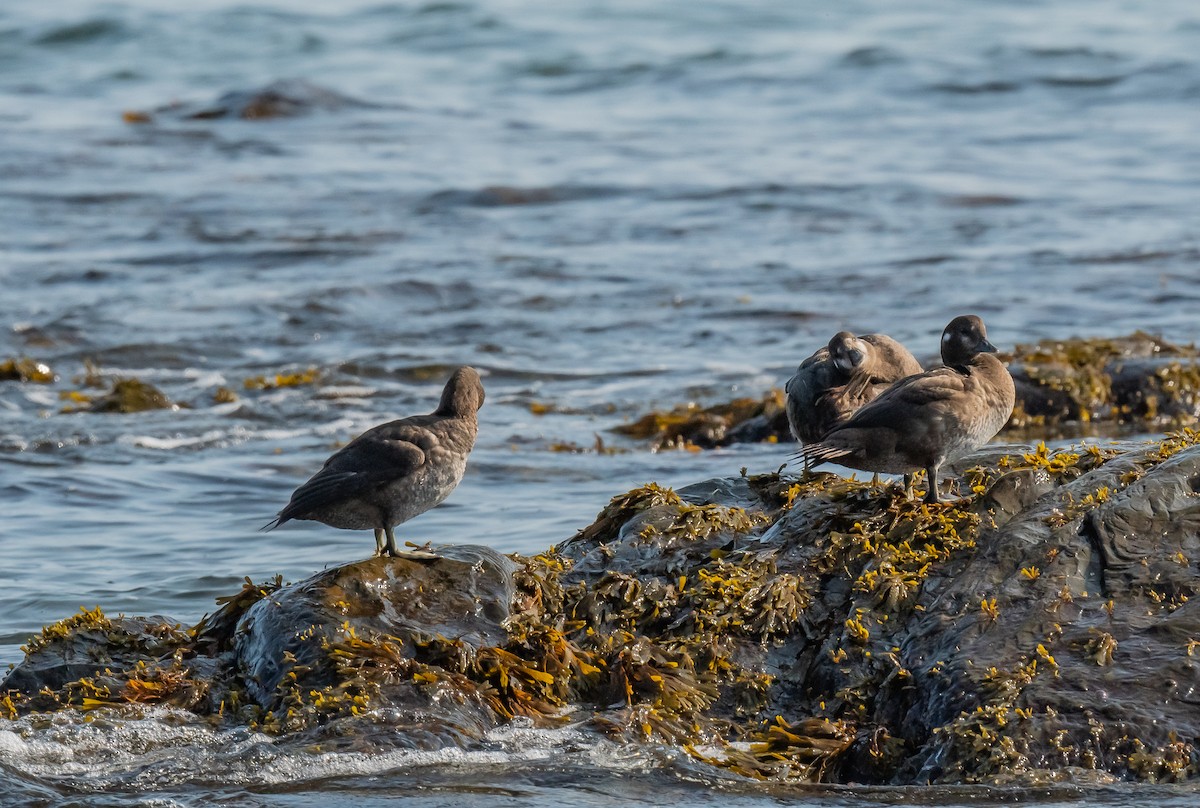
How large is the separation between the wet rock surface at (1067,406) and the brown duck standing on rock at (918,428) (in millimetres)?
4357

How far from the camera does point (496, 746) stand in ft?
15.8

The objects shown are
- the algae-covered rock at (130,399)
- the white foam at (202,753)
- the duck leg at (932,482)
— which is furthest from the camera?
the algae-covered rock at (130,399)

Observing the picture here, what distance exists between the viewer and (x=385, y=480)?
17.3 ft

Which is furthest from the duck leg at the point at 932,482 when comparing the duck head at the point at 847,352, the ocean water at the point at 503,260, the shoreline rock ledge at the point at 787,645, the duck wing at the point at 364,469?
the duck wing at the point at 364,469

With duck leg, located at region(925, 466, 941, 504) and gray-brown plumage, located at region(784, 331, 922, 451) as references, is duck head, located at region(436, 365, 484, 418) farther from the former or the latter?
duck leg, located at region(925, 466, 941, 504)

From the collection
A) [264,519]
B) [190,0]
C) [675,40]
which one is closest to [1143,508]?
[264,519]

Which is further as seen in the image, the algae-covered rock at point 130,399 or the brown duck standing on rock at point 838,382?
the algae-covered rock at point 130,399

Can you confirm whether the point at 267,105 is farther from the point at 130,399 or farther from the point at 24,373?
the point at 130,399

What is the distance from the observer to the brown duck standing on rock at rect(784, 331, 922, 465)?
6.45 m

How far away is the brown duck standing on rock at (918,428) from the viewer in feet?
17.9

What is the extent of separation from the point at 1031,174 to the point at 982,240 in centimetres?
407

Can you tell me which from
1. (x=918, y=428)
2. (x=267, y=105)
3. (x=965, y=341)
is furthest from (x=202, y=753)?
(x=267, y=105)

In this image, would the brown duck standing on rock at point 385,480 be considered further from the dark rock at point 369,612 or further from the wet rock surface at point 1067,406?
the wet rock surface at point 1067,406

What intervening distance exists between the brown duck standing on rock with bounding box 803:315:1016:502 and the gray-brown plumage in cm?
63
